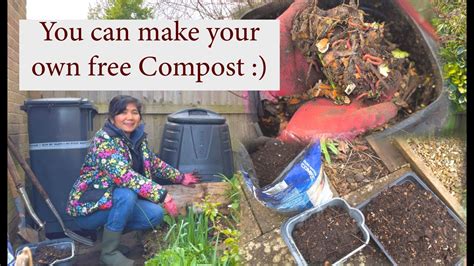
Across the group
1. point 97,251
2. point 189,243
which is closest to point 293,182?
point 189,243

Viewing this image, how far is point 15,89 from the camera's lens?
1817 mm

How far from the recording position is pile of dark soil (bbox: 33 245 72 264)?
186cm

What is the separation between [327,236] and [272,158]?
41 centimetres

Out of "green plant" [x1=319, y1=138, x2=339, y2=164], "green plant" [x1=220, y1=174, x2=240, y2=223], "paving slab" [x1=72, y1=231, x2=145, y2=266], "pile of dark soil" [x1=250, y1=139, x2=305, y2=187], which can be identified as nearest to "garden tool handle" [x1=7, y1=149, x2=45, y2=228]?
"paving slab" [x1=72, y1=231, x2=145, y2=266]

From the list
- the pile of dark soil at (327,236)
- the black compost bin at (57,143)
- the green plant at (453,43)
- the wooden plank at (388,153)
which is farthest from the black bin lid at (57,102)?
the green plant at (453,43)

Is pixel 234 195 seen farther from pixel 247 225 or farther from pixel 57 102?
pixel 57 102

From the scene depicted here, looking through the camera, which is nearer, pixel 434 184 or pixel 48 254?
pixel 48 254

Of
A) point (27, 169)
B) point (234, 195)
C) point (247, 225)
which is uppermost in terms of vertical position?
point (27, 169)

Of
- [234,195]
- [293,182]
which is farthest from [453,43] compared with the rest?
[234,195]

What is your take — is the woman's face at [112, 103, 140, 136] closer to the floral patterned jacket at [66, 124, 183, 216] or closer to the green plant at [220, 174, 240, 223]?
the floral patterned jacket at [66, 124, 183, 216]

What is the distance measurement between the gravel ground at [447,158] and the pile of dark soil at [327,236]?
455mm

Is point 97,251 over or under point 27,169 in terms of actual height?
under

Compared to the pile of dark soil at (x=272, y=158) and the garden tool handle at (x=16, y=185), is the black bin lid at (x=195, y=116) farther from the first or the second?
the garden tool handle at (x=16, y=185)

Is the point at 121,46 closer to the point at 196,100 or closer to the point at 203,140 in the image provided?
the point at 196,100
